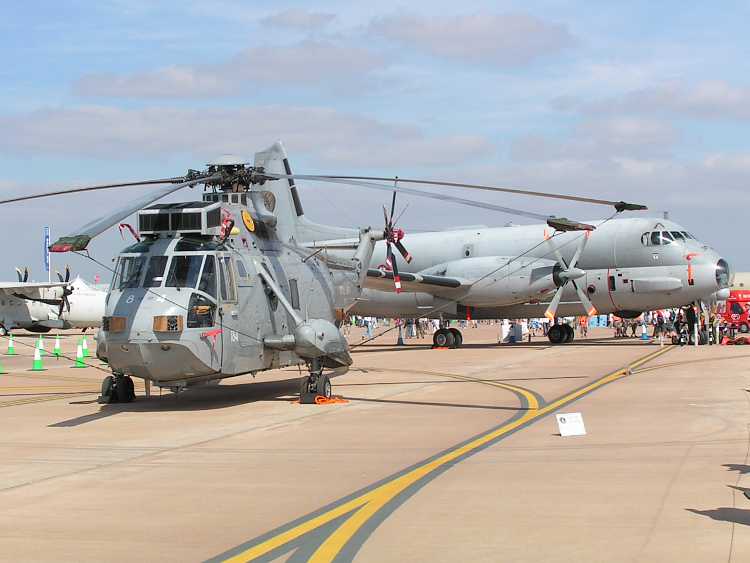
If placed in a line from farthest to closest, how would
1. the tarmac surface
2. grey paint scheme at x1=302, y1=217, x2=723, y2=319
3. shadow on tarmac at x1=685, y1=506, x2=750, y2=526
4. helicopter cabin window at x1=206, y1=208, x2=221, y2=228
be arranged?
grey paint scheme at x1=302, y1=217, x2=723, y2=319 < helicopter cabin window at x1=206, y1=208, x2=221, y2=228 < shadow on tarmac at x1=685, y1=506, x2=750, y2=526 < the tarmac surface

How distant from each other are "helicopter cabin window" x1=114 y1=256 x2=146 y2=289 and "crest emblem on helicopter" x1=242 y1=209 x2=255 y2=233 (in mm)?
2297

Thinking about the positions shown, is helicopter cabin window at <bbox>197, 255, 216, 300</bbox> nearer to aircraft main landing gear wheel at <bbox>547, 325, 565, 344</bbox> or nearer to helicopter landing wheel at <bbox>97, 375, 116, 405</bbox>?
helicopter landing wheel at <bbox>97, 375, 116, 405</bbox>

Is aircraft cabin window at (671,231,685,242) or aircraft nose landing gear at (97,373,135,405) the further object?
aircraft cabin window at (671,231,685,242)

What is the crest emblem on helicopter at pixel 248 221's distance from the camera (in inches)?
714

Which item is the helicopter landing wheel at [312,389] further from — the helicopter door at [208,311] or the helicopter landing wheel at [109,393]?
the helicopter landing wheel at [109,393]

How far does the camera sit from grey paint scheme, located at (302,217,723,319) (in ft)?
125

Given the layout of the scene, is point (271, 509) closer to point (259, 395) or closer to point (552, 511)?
point (552, 511)

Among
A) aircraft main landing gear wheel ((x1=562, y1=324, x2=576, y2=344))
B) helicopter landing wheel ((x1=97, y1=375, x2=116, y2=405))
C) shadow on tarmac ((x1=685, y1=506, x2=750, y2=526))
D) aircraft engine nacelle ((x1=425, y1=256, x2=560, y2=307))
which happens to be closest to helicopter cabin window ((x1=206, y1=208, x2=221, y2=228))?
helicopter landing wheel ((x1=97, y1=375, x2=116, y2=405))

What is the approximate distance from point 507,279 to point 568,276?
9.91 ft

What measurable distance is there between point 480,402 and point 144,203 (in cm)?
720

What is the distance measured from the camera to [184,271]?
16484 mm

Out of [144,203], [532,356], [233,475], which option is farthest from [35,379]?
[233,475]

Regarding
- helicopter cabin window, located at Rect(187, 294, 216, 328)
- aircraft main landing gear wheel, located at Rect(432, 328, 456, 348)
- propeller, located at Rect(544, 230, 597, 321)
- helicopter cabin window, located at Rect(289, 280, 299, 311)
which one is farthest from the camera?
aircraft main landing gear wheel, located at Rect(432, 328, 456, 348)

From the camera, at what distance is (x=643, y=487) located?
28.9 ft
